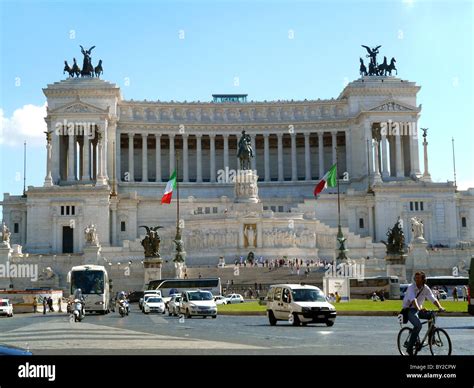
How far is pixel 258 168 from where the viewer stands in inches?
4872

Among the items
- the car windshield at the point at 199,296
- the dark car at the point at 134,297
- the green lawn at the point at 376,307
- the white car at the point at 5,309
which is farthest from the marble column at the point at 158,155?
the car windshield at the point at 199,296

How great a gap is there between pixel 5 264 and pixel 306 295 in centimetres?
5445

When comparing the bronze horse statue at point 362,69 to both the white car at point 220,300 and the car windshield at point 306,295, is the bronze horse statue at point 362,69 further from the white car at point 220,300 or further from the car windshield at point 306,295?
the car windshield at point 306,295

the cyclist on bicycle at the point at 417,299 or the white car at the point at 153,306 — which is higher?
the cyclist on bicycle at the point at 417,299

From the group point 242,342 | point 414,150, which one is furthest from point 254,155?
point 242,342

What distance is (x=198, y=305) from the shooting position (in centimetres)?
4319

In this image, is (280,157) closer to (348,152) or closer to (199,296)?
(348,152)

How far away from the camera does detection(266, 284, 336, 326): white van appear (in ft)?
107

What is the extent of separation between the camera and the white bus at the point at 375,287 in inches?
2591

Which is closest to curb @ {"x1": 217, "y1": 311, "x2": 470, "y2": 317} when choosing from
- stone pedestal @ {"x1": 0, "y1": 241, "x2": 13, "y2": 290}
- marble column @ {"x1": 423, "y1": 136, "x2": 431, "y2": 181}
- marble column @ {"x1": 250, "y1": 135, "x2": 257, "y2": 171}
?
stone pedestal @ {"x1": 0, "y1": 241, "x2": 13, "y2": 290}

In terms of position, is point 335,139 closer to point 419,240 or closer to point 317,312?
point 419,240

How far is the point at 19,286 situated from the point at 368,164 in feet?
176

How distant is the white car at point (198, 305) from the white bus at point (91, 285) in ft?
25.2

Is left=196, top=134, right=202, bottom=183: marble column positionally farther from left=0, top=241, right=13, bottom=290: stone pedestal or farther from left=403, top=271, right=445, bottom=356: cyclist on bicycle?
left=403, top=271, right=445, bottom=356: cyclist on bicycle
